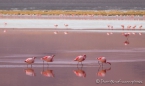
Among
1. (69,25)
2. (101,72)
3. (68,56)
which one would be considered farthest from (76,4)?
(101,72)

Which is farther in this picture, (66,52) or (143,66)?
(66,52)

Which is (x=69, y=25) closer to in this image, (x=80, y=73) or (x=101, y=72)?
(x=101, y=72)

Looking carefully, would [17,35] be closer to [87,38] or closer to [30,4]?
[87,38]

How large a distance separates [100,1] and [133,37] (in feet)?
127

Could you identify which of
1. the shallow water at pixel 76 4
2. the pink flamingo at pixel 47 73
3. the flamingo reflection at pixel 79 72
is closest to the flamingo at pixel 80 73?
the flamingo reflection at pixel 79 72

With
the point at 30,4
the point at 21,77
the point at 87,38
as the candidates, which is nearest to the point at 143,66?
the point at 21,77

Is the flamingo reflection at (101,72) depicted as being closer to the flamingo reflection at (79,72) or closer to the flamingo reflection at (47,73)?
the flamingo reflection at (79,72)

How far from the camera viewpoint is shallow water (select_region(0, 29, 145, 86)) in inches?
428

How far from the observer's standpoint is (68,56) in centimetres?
1414

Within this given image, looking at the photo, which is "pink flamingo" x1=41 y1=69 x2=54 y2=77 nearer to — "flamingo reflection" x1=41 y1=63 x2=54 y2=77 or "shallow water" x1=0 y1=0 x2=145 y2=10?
"flamingo reflection" x1=41 y1=63 x2=54 y2=77

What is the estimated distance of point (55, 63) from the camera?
12.9 m

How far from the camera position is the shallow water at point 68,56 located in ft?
35.7

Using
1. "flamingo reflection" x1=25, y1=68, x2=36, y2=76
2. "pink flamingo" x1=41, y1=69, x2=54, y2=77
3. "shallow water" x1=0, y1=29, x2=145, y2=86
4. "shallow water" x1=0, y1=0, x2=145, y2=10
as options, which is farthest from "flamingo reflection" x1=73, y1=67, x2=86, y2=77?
"shallow water" x1=0, y1=0, x2=145, y2=10

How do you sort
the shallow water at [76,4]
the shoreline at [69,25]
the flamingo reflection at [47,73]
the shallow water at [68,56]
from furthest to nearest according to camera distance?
the shallow water at [76,4] → the shoreline at [69,25] → the flamingo reflection at [47,73] → the shallow water at [68,56]
